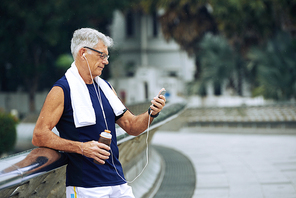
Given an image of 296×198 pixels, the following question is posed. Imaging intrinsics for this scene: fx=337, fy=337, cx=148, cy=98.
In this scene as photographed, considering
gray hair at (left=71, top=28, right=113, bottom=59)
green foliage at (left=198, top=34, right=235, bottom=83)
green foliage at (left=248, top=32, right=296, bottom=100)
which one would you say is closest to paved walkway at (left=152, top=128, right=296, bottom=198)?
gray hair at (left=71, top=28, right=113, bottom=59)

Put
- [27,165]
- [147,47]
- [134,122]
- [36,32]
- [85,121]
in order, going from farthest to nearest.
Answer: [147,47]
[36,32]
[134,122]
[85,121]
[27,165]

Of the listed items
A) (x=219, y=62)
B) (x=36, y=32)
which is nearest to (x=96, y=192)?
(x=219, y=62)

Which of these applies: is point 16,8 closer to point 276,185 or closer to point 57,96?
point 276,185

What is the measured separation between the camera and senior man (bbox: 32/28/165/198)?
6.15ft

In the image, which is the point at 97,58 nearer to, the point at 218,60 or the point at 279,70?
the point at 279,70

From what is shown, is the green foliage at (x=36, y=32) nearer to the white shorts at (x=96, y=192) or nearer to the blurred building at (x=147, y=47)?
the blurred building at (x=147, y=47)

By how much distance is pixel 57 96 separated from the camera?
190 centimetres

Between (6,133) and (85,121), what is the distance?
720 centimetres

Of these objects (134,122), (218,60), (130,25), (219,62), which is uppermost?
(130,25)

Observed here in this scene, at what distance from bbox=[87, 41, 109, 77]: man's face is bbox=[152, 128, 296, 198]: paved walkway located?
121 inches

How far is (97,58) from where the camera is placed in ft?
6.81

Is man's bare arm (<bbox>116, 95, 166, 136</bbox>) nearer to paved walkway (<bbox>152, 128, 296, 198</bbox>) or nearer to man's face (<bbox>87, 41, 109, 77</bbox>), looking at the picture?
man's face (<bbox>87, 41, 109, 77</bbox>)

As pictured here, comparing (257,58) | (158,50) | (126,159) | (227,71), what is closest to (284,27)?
(257,58)

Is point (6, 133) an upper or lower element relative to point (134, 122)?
lower
